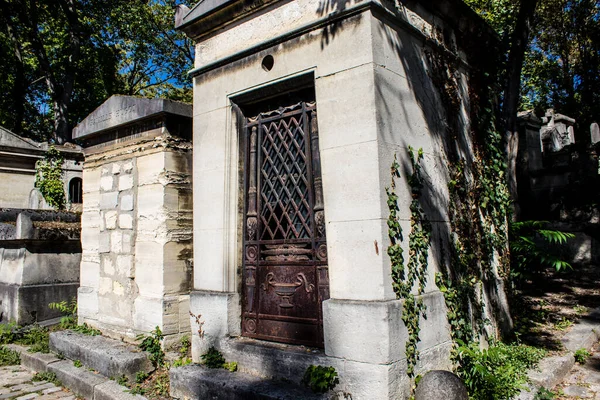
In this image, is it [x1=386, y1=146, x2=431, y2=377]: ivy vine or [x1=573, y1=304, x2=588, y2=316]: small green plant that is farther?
[x1=573, y1=304, x2=588, y2=316]: small green plant

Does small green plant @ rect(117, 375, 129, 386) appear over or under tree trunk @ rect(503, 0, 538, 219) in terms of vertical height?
under

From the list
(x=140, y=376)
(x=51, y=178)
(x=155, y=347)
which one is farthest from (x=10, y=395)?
(x=51, y=178)

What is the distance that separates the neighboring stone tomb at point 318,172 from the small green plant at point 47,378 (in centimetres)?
192

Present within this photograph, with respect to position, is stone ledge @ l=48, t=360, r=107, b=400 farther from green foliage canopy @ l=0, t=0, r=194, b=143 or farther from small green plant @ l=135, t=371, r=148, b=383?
green foliage canopy @ l=0, t=0, r=194, b=143

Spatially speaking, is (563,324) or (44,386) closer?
(44,386)

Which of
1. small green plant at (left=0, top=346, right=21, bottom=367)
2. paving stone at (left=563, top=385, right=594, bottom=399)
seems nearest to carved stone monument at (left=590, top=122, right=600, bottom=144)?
paving stone at (left=563, top=385, right=594, bottom=399)

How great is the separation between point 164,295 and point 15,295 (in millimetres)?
3133

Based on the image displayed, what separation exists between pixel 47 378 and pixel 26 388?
0.24m

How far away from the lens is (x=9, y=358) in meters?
5.78

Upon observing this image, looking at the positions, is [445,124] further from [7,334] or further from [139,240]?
[7,334]

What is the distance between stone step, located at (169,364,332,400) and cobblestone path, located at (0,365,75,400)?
1.49 metres

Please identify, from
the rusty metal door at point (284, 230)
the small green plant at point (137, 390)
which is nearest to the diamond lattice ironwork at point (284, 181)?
the rusty metal door at point (284, 230)

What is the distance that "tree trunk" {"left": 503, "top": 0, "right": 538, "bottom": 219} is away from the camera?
631 cm

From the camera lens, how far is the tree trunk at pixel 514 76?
631 centimetres
